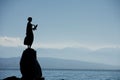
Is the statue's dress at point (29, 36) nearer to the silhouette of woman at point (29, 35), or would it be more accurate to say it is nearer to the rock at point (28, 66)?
the silhouette of woman at point (29, 35)

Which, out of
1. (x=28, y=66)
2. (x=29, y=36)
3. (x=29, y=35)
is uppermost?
(x=29, y=35)

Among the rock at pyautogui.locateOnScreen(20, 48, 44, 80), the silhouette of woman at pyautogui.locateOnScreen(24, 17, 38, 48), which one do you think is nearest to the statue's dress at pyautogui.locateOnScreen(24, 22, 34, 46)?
the silhouette of woman at pyautogui.locateOnScreen(24, 17, 38, 48)

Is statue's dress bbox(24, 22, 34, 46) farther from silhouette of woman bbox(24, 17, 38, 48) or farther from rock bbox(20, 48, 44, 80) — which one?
rock bbox(20, 48, 44, 80)

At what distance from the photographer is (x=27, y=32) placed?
106 feet

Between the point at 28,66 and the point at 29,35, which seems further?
the point at 29,35

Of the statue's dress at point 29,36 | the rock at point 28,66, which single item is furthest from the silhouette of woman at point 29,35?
the rock at point 28,66

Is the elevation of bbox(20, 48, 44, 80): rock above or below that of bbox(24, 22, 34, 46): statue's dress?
below

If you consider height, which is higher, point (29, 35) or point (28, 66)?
point (29, 35)

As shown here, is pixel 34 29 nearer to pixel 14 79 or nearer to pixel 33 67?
pixel 33 67

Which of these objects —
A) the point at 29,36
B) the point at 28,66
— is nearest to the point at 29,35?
the point at 29,36

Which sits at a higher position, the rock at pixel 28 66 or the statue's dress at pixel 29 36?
the statue's dress at pixel 29 36

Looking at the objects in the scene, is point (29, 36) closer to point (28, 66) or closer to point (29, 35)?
point (29, 35)

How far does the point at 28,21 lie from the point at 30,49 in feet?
10.1

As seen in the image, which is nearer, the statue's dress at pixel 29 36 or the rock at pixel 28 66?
the rock at pixel 28 66
